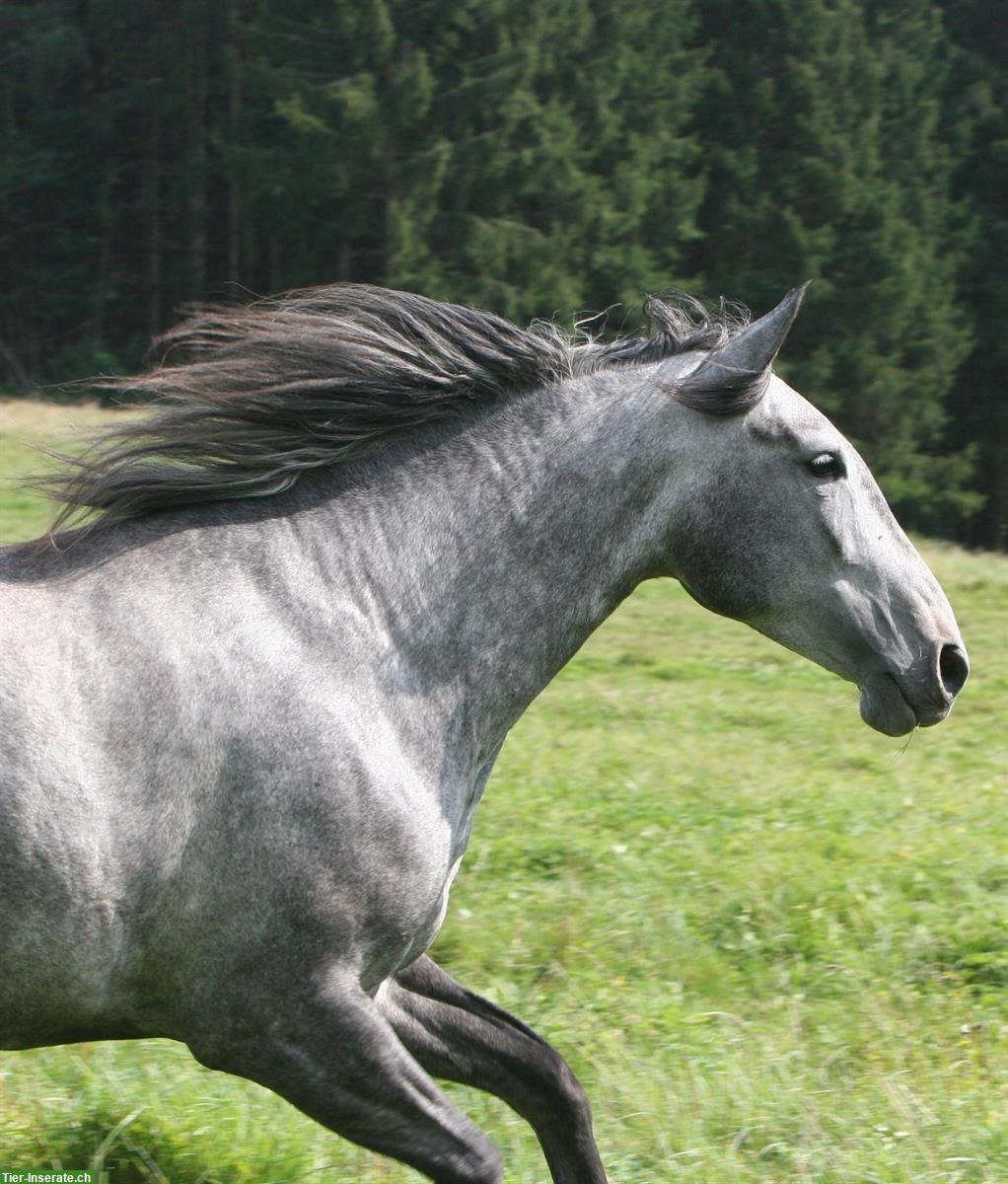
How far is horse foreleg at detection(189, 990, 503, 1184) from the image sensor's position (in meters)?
2.94

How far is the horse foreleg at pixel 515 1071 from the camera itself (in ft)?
11.1

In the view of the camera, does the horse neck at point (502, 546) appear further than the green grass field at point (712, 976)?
No

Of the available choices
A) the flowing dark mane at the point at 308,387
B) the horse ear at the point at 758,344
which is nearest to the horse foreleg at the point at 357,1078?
the flowing dark mane at the point at 308,387

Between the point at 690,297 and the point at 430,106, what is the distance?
27.5 metres

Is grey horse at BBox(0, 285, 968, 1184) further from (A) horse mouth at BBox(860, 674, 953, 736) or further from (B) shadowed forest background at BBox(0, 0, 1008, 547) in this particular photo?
(B) shadowed forest background at BBox(0, 0, 1008, 547)

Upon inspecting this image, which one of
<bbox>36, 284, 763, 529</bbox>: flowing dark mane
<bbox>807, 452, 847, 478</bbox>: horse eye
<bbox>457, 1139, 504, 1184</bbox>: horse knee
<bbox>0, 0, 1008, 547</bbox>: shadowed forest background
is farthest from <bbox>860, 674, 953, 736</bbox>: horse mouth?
Result: <bbox>0, 0, 1008, 547</bbox>: shadowed forest background

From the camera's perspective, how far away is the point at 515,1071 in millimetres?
3422

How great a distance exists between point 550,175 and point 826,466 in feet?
94.2

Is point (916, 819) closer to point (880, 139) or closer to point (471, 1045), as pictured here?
point (471, 1045)

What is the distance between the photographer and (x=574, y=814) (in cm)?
676

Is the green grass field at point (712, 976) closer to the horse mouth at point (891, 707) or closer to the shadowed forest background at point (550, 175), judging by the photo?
the horse mouth at point (891, 707)

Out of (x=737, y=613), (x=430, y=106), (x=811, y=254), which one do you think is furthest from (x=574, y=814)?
(x=811, y=254)

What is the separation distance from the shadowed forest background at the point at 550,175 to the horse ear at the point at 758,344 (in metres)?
25.5

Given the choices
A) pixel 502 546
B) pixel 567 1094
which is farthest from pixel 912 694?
pixel 567 1094
